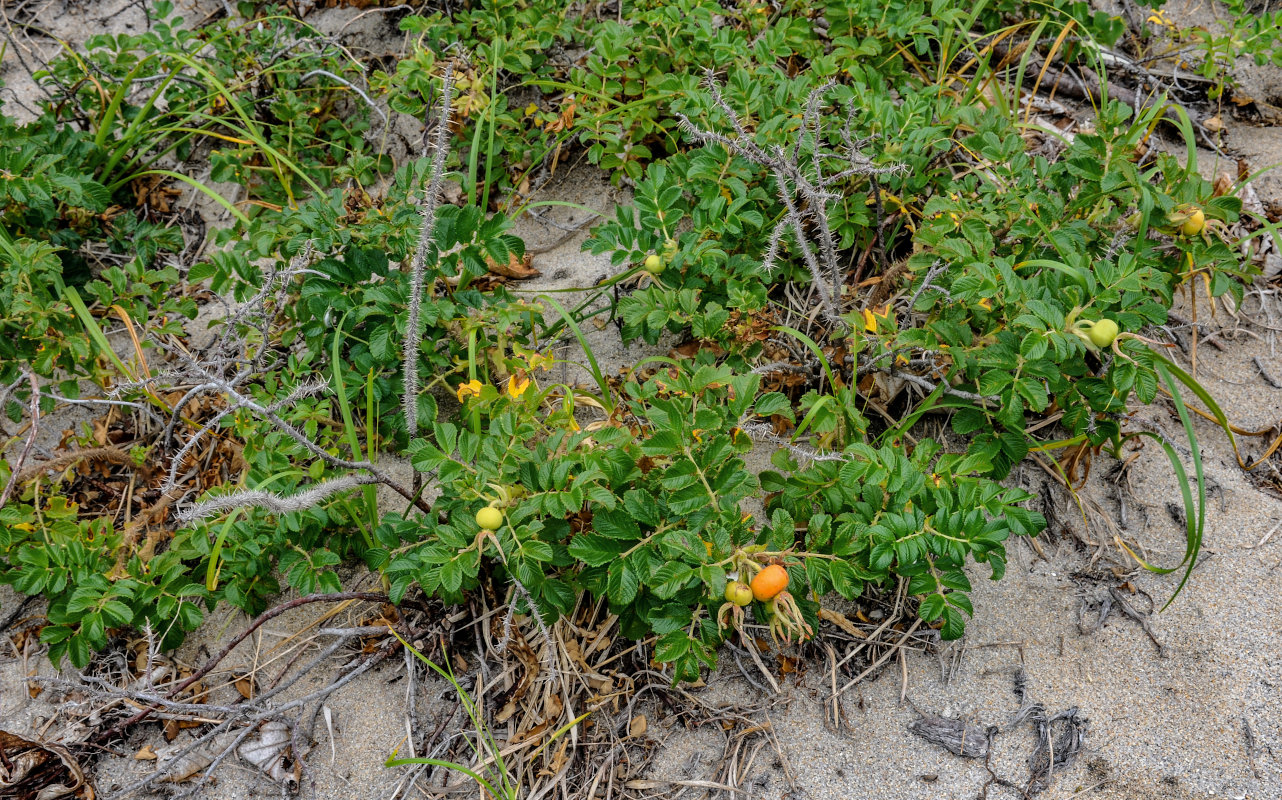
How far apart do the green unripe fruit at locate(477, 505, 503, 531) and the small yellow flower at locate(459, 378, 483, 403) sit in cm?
50

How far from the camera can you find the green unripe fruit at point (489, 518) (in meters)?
1.72

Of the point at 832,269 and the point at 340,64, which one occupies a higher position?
the point at 340,64

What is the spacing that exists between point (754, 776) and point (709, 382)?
926 mm

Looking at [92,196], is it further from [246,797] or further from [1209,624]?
[1209,624]

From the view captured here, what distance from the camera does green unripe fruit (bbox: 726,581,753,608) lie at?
1646 millimetres

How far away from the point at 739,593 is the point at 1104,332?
3.19 feet

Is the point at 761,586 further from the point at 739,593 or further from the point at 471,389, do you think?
the point at 471,389

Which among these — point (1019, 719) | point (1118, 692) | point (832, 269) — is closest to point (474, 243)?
point (832, 269)

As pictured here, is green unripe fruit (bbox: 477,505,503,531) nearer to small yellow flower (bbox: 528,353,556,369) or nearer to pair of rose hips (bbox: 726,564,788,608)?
pair of rose hips (bbox: 726,564,788,608)

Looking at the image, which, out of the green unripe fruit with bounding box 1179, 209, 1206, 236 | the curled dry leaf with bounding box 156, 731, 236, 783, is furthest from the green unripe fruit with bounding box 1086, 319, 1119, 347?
the curled dry leaf with bounding box 156, 731, 236, 783

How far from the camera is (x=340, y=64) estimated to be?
10.8 ft

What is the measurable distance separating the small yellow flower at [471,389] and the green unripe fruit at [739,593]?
88 centimetres

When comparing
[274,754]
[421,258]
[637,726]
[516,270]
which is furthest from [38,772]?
[516,270]

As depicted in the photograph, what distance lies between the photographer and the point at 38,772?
1986mm
